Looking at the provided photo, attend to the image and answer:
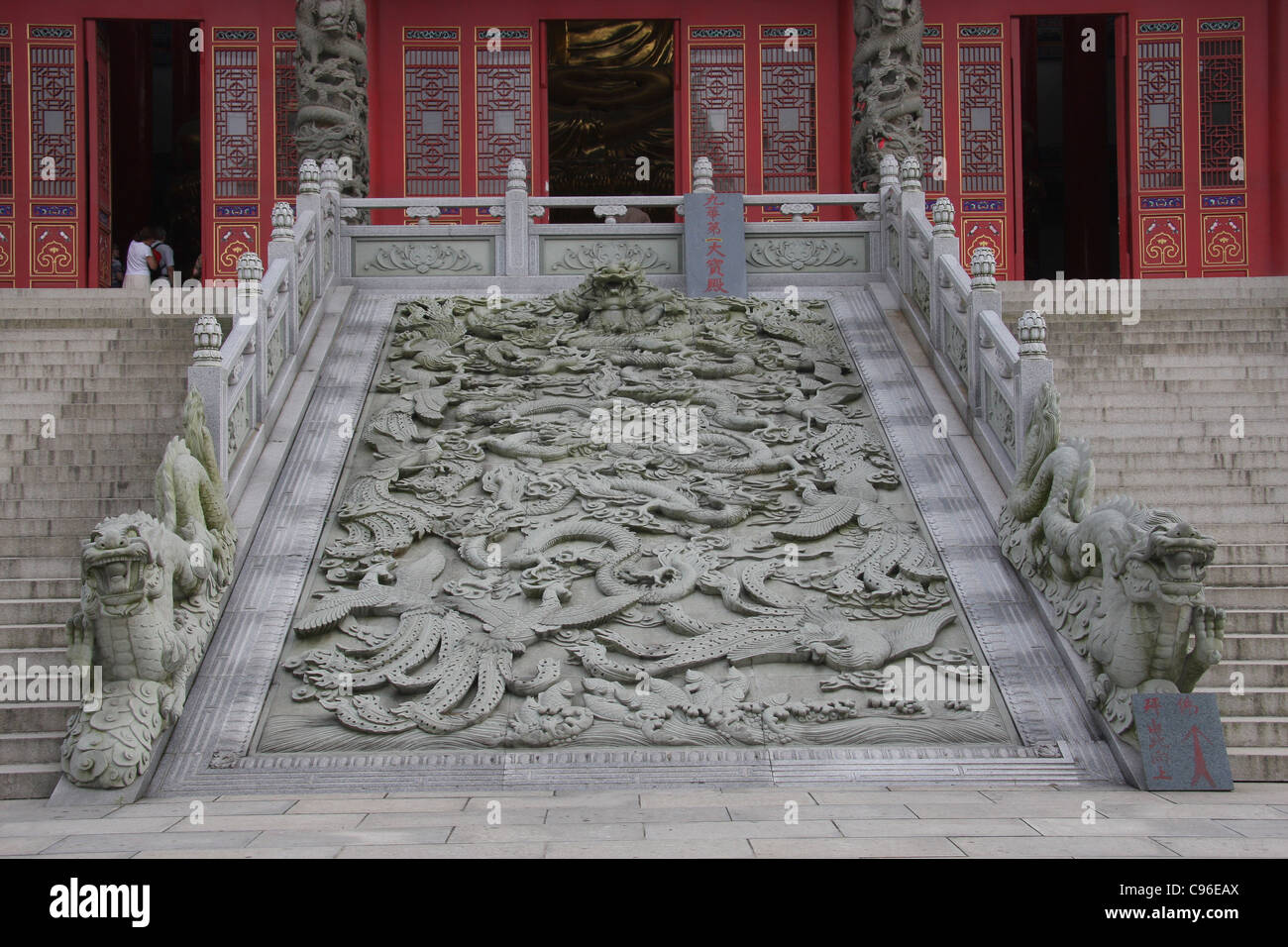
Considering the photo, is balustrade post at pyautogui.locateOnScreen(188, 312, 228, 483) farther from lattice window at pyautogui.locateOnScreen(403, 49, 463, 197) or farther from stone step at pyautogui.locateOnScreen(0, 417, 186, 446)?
lattice window at pyautogui.locateOnScreen(403, 49, 463, 197)

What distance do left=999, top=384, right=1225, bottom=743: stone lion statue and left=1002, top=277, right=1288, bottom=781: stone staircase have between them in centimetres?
48

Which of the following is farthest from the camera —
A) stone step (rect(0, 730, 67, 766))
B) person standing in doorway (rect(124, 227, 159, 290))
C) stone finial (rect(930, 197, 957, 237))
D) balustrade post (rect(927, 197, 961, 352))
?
person standing in doorway (rect(124, 227, 159, 290))

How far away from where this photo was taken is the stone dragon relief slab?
5.18 meters

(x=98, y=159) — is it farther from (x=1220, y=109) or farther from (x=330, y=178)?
(x=1220, y=109)

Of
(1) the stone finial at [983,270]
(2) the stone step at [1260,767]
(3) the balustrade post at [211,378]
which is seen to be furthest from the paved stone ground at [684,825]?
(1) the stone finial at [983,270]

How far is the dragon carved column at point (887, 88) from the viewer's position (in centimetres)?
1121

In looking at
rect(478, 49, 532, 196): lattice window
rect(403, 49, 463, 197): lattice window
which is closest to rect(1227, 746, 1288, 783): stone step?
rect(478, 49, 532, 196): lattice window

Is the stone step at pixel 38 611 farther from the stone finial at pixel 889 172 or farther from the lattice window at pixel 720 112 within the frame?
the lattice window at pixel 720 112

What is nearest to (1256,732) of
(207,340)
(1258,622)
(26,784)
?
(1258,622)

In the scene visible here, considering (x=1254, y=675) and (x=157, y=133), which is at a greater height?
(x=157, y=133)

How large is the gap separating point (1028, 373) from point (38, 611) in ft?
16.2

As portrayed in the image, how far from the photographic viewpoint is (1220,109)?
39.7 feet

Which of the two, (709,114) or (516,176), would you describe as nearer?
(516,176)

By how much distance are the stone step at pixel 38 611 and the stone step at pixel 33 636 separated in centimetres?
11
